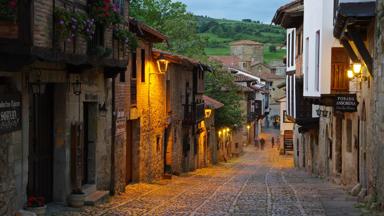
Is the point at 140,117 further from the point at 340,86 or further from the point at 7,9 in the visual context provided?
the point at 7,9

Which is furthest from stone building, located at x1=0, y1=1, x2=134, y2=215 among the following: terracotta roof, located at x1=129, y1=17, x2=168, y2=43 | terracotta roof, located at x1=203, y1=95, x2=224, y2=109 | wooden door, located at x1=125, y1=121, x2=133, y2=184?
terracotta roof, located at x1=203, y1=95, x2=224, y2=109

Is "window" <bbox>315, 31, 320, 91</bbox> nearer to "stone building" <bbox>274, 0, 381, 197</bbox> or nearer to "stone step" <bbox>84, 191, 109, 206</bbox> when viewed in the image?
"stone building" <bbox>274, 0, 381, 197</bbox>

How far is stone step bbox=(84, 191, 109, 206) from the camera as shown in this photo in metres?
14.8

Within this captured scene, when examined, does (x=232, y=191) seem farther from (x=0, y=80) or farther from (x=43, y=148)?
(x=0, y=80)

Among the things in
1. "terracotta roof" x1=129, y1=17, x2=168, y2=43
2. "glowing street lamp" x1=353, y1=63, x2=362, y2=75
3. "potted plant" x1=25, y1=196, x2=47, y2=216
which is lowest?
"potted plant" x1=25, y1=196, x2=47, y2=216

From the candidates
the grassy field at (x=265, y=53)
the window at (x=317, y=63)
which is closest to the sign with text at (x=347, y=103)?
the window at (x=317, y=63)

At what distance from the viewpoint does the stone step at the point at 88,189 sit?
15.6 meters

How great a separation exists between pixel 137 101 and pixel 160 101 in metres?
4.46

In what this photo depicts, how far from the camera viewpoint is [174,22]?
168 feet

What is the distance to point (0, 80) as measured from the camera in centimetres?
1097

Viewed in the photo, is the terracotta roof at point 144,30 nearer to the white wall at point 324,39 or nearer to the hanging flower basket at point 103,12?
the hanging flower basket at point 103,12

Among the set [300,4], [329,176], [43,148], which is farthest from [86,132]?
[300,4]

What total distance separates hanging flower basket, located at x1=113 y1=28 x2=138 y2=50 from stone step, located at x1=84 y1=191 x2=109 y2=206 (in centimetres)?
400

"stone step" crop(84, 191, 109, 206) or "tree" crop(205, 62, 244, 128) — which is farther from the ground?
"tree" crop(205, 62, 244, 128)
